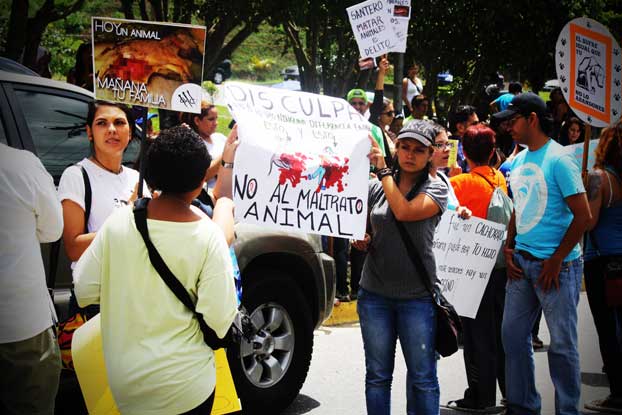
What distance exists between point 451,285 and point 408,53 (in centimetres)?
1141

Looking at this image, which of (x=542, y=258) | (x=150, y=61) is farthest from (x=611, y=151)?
(x=150, y=61)

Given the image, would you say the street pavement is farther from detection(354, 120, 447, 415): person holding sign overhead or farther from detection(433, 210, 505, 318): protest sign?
detection(354, 120, 447, 415): person holding sign overhead

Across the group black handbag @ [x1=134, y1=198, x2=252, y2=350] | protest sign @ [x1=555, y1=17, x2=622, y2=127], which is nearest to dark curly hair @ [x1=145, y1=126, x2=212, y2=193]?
black handbag @ [x1=134, y1=198, x2=252, y2=350]

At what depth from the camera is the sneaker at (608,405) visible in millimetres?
6082

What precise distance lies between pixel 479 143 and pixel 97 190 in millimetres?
2549

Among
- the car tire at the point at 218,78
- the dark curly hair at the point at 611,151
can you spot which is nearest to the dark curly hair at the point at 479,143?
the dark curly hair at the point at 611,151

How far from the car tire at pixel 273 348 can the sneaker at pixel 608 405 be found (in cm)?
195

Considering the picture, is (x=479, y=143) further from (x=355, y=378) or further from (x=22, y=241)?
(x=22, y=241)

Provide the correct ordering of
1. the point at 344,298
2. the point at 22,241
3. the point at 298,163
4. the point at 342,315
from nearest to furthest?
1. the point at 22,241
2. the point at 298,163
3. the point at 342,315
4. the point at 344,298

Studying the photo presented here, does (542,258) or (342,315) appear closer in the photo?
(542,258)

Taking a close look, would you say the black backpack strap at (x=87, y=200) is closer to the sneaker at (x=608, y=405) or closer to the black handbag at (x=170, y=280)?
the black handbag at (x=170, y=280)

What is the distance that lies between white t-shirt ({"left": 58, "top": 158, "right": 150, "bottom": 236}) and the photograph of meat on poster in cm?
54

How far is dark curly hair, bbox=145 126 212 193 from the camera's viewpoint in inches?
136

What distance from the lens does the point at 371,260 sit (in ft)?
16.1
